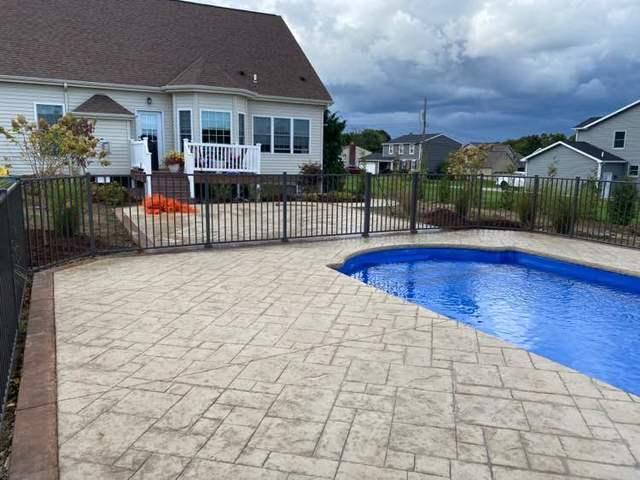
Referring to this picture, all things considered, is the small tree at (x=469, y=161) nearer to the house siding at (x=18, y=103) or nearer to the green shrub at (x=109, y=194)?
the green shrub at (x=109, y=194)

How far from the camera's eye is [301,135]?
61.0 ft

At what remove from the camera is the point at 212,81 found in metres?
15.7

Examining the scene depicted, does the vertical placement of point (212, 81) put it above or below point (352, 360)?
above

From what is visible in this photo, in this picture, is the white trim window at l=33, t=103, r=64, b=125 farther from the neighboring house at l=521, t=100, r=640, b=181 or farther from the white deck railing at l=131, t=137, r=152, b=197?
the neighboring house at l=521, t=100, r=640, b=181

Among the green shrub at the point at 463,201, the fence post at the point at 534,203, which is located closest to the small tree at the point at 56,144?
the green shrub at the point at 463,201

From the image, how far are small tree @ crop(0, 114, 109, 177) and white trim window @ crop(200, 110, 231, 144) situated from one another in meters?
3.42

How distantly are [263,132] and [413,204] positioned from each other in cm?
944

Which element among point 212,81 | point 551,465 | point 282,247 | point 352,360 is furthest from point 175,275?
point 212,81

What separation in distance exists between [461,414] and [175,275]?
4.29 m

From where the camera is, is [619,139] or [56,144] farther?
[619,139]

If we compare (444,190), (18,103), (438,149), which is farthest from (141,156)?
(438,149)

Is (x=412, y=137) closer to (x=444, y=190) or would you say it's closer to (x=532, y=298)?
(x=444, y=190)

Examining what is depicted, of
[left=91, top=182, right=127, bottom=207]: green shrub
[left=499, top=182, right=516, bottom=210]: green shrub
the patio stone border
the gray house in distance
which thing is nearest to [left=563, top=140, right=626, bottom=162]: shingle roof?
the gray house in distance

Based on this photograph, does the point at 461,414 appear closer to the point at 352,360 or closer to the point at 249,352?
the point at 352,360
